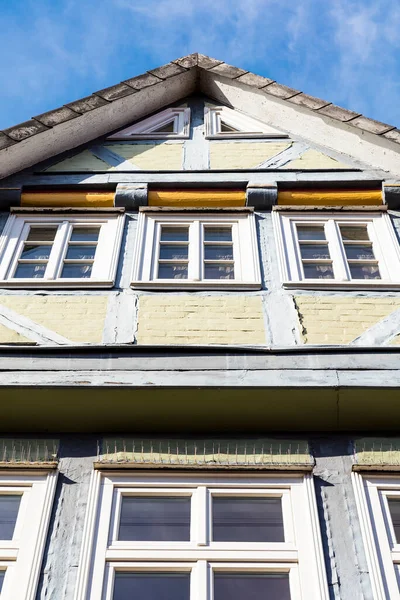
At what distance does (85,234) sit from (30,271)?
2.66 ft

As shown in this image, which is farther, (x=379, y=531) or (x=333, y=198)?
(x=333, y=198)

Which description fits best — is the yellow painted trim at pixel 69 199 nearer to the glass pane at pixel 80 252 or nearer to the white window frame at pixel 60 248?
the white window frame at pixel 60 248

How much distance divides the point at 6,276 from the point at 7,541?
9.41 ft

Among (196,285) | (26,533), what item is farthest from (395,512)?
(196,285)

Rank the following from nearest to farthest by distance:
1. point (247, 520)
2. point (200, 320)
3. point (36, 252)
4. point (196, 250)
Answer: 1. point (247, 520)
2. point (200, 320)
3. point (196, 250)
4. point (36, 252)

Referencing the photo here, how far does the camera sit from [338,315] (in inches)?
247

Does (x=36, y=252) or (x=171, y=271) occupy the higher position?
(x=36, y=252)

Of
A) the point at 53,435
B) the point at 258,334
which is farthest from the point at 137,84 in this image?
the point at 53,435

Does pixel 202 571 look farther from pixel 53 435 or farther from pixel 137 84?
pixel 137 84

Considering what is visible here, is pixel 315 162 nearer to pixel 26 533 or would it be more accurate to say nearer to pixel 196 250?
pixel 196 250

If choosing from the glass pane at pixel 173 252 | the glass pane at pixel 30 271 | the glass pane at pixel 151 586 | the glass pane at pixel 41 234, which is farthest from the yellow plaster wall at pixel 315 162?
the glass pane at pixel 151 586

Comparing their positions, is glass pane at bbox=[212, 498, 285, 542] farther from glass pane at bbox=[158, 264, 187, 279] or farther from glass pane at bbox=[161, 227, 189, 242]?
glass pane at bbox=[161, 227, 189, 242]

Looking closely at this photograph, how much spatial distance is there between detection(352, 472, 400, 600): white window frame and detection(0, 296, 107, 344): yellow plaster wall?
2391 mm

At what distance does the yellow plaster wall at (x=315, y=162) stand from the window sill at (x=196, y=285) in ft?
7.61
